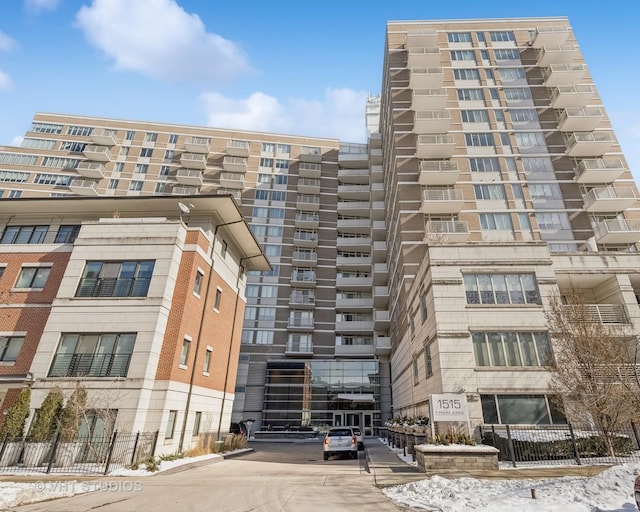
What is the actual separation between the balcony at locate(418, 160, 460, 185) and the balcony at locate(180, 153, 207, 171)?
1503 inches

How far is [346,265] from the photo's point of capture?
56.2 metres

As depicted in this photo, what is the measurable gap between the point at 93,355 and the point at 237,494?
12636mm

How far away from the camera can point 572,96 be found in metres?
41.8

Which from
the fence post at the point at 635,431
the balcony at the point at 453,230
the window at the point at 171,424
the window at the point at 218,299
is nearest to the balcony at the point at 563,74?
the balcony at the point at 453,230

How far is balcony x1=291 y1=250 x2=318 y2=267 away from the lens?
5576cm

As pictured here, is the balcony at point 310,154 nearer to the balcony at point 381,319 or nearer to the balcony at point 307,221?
the balcony at point 307,221

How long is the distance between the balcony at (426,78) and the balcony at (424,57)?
783 mm

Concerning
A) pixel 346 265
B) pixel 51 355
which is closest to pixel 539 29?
pixel 346 265

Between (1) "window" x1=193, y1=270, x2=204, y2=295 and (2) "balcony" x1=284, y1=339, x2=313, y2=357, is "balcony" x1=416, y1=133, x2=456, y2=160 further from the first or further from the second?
(1) "window" x1=193, y1=270, x2=204, y2=295

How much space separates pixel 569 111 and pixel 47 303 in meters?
55.5

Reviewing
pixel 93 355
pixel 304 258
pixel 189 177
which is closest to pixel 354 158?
pixel 304 258

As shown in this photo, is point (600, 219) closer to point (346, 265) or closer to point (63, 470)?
point (346, 265)

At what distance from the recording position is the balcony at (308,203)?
60.0 meters

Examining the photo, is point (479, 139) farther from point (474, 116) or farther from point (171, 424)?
point (171, 424)
